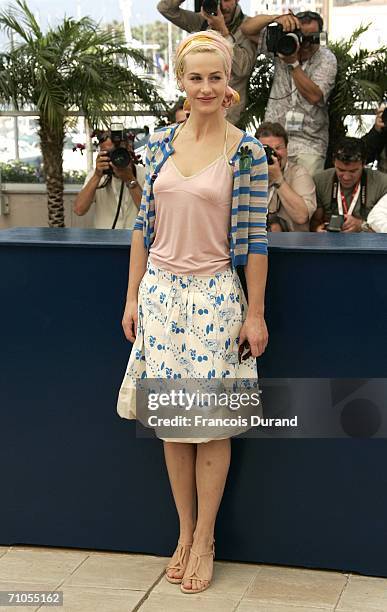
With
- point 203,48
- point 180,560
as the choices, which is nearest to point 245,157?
point 203,48

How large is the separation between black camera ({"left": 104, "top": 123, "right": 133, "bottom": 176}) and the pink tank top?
2492mm

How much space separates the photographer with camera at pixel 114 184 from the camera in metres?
6.18

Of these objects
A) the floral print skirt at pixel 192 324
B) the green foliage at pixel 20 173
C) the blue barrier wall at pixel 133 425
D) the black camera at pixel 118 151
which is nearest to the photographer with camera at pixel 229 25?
the black camera at pixel 118 151

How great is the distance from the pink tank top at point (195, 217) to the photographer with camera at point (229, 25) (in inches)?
134

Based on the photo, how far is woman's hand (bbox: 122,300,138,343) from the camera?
3779 mm

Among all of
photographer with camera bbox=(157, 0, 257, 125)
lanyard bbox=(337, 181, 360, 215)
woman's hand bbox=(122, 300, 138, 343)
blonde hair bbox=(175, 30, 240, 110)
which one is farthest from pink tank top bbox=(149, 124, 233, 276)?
photographer with camera bbox=(157, 0, 257, 125)

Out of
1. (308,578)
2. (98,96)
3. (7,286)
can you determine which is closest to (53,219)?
(98,96)

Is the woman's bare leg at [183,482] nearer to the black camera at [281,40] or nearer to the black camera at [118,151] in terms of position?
the black camera at [118,151]

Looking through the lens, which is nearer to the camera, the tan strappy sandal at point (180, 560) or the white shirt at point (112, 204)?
the tan strappy sandal at point (180, 560)

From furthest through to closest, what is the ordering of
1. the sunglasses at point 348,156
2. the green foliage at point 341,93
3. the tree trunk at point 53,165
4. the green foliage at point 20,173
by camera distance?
the green foliage at point 20,173, the tree trunk at point 53,165, the green foliage at point 341,93, the sunglasses at point 348,156

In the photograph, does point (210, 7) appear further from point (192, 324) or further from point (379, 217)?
point (192, 324)

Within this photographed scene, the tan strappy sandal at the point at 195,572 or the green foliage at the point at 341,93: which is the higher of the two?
the green foliage at the point at 341,93

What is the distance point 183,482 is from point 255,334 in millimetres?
604

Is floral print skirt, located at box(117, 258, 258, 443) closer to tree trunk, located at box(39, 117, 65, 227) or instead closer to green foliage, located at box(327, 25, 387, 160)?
green foliage, located at box(327, 25, 387, 160)
